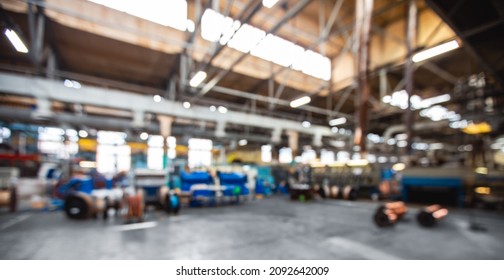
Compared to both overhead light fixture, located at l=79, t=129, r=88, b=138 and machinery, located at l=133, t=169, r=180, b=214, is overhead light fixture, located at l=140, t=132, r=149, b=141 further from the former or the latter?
machinery, located at l=133, t=169, r=180, b=214

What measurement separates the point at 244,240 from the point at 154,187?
17.9 feet

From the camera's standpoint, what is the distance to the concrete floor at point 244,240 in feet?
12.5

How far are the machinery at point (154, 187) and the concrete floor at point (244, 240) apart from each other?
1441 millimetres

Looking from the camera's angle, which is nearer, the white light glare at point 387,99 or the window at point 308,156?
the white light glare at point 387,99

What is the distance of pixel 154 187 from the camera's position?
8484 mm

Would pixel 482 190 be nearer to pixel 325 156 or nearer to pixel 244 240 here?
pixel 244 240

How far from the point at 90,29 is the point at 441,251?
1063cm

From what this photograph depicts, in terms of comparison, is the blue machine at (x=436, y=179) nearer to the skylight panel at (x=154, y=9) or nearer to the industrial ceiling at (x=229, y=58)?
the industrial ceiling at (x=229, y=58)

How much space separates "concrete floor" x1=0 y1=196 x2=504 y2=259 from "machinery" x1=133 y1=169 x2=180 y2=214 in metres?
1.44

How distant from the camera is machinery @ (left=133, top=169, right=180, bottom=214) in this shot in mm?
7859

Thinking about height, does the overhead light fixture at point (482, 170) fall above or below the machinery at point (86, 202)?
above

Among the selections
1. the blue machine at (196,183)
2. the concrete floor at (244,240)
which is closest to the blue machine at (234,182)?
the blue machine at (196,183)

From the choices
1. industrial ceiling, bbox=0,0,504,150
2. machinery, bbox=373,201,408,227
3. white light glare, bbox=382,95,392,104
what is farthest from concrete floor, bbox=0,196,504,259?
white light glare, bbox=382,95,392,104

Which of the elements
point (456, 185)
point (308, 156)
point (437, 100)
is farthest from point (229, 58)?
point (308, 156)
